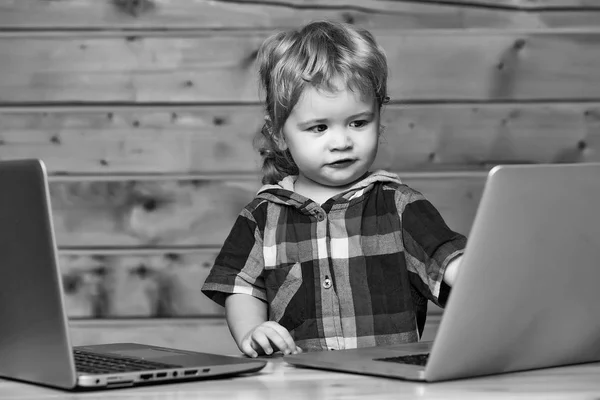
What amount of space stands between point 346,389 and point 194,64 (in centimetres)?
172

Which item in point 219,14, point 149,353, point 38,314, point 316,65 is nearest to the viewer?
point 38,314

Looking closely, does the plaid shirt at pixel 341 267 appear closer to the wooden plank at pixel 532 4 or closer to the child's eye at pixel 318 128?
the child's eye at pixel 318 128

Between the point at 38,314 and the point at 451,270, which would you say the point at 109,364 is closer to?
the point at 38,314

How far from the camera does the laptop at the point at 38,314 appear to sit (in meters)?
0.80

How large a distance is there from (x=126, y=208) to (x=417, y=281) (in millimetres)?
1143

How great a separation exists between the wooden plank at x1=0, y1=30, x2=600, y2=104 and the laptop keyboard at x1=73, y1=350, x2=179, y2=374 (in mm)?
1468

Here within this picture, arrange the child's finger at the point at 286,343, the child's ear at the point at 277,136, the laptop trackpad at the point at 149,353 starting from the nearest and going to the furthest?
the laptop trackpad at the point at 149,353, the child's finger at the point at 286,343, the child's ear at the point at 277,136

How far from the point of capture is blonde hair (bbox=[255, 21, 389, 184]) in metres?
1.49

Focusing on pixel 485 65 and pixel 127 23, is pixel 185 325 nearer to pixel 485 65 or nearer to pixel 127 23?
pixel 127 23

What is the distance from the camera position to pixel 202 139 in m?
2.46

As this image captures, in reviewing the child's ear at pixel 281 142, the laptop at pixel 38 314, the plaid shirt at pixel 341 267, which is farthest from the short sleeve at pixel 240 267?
the laptop at pixel 38 314

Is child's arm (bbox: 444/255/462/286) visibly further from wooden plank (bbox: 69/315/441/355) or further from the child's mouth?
wooden plank (bbox: 69/315/441/355)

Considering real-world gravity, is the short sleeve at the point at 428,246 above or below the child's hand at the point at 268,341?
above

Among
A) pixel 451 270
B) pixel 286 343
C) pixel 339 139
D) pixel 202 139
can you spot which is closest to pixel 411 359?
pixel 286 343
